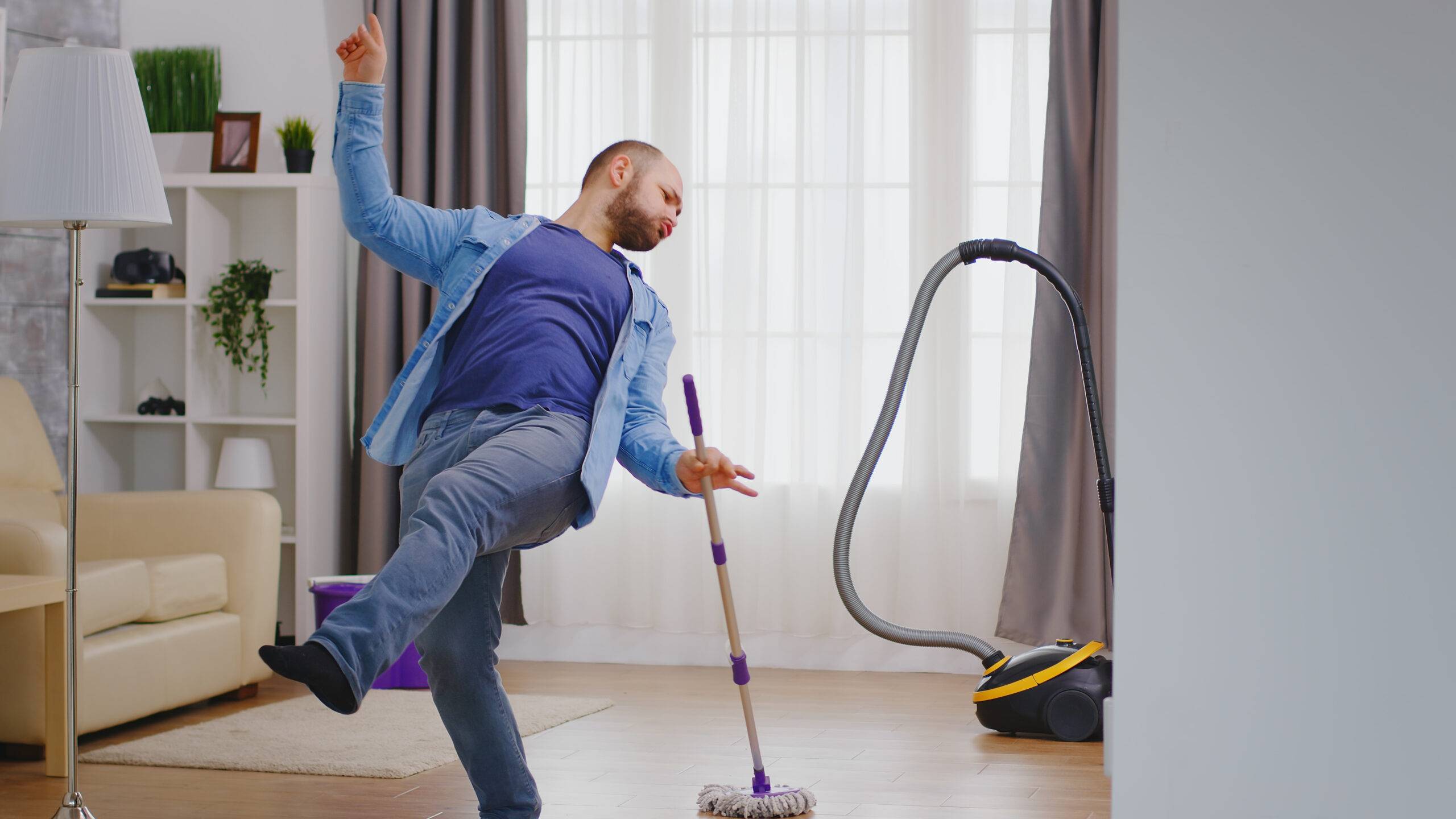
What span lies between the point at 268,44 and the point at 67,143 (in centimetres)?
250

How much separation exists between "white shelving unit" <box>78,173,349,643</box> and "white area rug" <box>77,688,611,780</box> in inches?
33.0

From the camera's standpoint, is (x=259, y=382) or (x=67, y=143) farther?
(x=259, y=382)

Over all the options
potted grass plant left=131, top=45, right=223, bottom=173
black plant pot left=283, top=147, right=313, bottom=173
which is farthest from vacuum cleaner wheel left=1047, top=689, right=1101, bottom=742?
potted grass plant left=131, top=45, right=223, bottom=173

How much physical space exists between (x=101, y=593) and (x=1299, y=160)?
2.96m

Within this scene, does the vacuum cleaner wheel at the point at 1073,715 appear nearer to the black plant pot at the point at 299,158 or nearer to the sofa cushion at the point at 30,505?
the sofa cushion at the point at 30,505

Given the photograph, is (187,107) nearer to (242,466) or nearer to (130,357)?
(130,357)

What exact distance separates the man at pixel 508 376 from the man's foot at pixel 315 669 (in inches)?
13.3

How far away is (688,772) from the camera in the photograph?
10.0 feet

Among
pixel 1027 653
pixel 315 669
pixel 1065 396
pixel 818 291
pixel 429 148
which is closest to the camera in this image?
pixel 315 669

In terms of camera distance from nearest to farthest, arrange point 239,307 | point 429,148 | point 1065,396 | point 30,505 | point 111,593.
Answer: point 111,593
point 30,505
point 1065,396
point 239,307
point 429,148

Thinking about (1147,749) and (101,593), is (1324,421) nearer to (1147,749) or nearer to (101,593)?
(1147,749)

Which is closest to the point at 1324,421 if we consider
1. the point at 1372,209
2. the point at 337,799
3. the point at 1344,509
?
the point at 1344,509

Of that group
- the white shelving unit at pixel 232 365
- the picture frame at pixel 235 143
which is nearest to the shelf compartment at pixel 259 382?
the white shelving unit at pixel 232 365

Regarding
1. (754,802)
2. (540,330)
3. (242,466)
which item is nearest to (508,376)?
(540,330)
